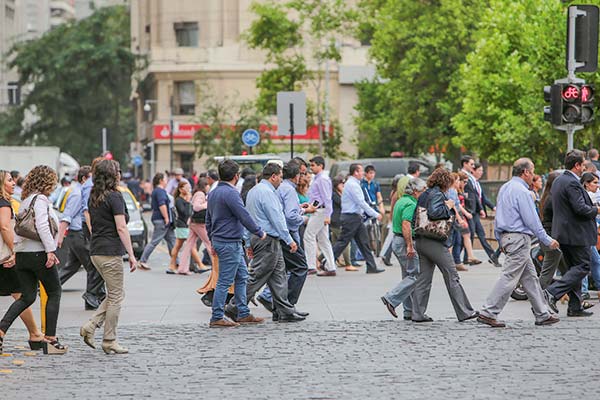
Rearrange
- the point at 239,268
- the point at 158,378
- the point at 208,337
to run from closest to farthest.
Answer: the point at 158,378
the point at 208,337
the point at 239,268

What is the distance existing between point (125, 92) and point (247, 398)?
68.2 m

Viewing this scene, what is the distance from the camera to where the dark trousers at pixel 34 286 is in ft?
41.3

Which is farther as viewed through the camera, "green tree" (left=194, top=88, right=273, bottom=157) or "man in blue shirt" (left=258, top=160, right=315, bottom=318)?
"green tree" (left=194, top=88, right=273, bottom=157)

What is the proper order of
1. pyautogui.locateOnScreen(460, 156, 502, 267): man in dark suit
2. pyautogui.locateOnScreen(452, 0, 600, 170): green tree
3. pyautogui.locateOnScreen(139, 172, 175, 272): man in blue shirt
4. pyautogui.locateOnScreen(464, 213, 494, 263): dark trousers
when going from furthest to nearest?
pyautogui.locateOnScreen(452, 0, 600, 170): green tree, pyautogui.locateOnScreen(139, 172, 175, 272): man in blue shirt, pyautogui.locateOnScreen(464, 213, 494, 263): dark trousers, pyautogui.locateOnScreen(460, 156, 502, 267): man in dark suit

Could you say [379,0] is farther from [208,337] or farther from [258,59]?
[208,337]

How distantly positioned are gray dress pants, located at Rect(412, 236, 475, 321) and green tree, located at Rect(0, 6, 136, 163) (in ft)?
204

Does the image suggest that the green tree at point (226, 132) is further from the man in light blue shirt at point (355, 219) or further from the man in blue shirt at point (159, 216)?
the man in light blue shirt at point (355, 219)

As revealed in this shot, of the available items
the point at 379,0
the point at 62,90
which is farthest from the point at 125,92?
the point at 379,0

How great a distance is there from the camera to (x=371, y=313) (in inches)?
631

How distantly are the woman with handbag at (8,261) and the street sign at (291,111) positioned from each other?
1742cm

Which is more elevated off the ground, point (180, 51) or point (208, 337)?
point (180, 51)

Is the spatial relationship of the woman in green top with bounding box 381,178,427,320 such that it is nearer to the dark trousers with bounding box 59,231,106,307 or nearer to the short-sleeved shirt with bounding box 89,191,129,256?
the short-sleeved shirt with bounding box 89,191,129,256

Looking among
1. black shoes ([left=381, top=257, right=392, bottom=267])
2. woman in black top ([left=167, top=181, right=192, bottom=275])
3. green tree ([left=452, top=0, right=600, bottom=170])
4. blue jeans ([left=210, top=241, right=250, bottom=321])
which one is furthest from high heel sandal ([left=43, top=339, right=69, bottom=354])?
green tree ([left=452, top=0, right=600, bottom=170])

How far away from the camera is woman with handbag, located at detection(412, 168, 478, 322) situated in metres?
14.4
